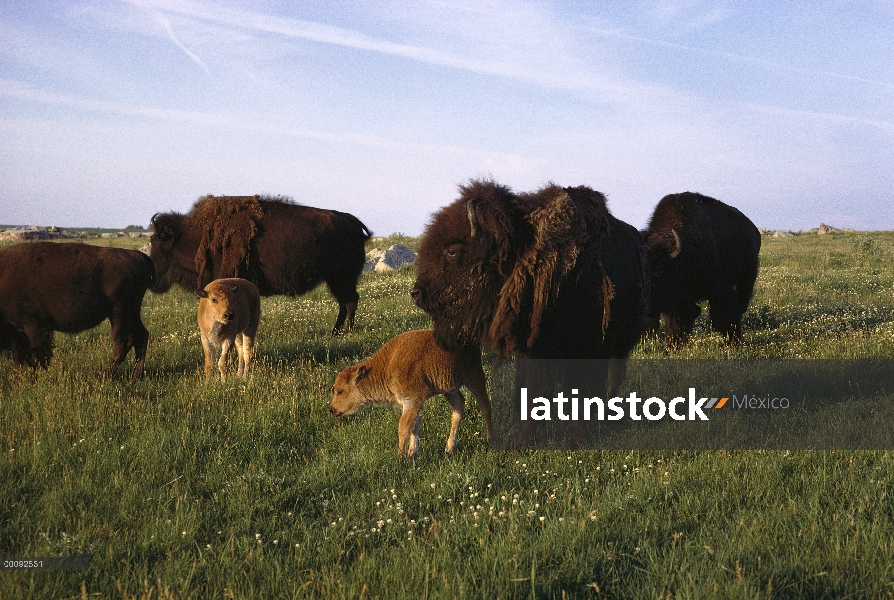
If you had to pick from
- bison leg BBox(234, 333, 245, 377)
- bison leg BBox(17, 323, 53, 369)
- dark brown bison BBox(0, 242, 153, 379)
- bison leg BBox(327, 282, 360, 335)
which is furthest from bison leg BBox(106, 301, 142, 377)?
bison leg BBox(327, 282, 360, 335)

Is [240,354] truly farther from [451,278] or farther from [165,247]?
[451,278]

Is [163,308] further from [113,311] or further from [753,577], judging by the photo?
[753,577]

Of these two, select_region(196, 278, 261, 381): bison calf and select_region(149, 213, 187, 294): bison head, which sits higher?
select_region(149, 213, 187, 294): bison head

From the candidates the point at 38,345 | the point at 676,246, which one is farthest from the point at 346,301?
the point at 676,246

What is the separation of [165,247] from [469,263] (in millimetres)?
10217

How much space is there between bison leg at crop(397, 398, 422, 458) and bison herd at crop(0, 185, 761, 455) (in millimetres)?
17

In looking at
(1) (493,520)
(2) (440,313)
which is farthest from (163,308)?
(1) (493,520)

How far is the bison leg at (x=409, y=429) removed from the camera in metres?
6.73

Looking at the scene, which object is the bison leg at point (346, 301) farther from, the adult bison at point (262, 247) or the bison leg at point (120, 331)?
the bison leg at point (120, 331)

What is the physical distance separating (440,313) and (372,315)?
8.83 m

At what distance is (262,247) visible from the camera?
14.1 metres

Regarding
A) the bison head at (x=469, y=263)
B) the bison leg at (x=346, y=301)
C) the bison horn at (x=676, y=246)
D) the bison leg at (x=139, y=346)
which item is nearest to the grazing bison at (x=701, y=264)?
the bison horn at (x=676, y=246)

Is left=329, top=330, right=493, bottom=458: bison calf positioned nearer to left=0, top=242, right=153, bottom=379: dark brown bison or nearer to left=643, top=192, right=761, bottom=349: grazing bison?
left=0, top=242, right=153, bottom=379: dark brown bison

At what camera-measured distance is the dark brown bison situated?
978 centimetres
